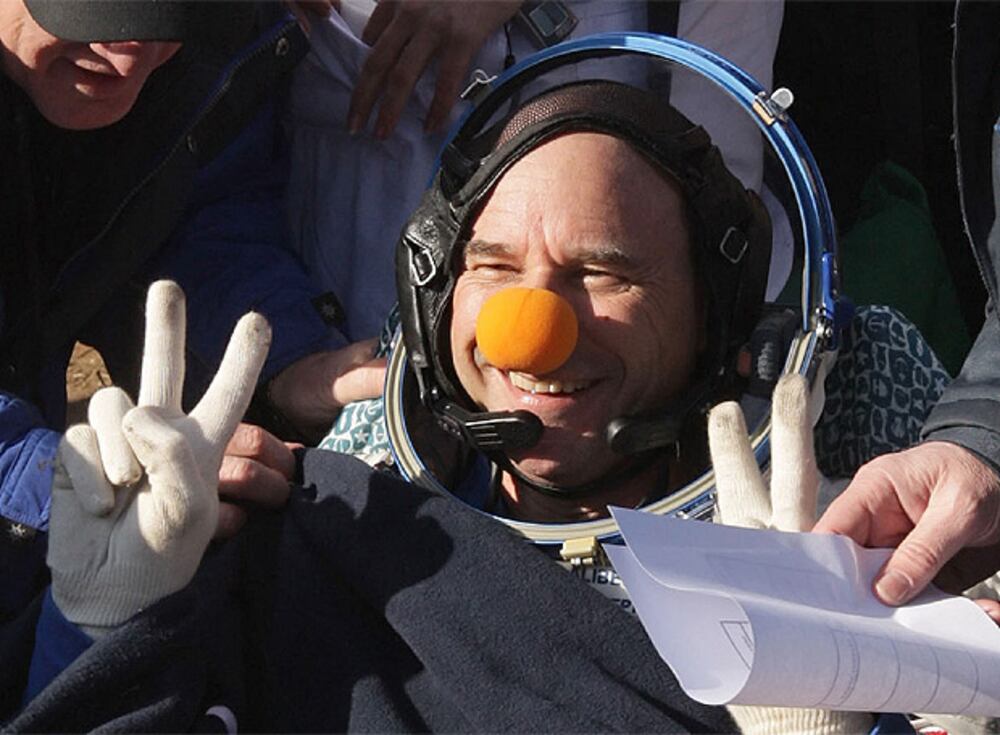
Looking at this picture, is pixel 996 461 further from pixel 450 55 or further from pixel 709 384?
pixel 450 55

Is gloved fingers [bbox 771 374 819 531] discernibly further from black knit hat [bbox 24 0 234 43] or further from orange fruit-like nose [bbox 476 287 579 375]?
black knit hat [bbox 24 0 234 43]

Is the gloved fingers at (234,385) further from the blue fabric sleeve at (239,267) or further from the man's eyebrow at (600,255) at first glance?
the blue fabric sleeve at (239,267)

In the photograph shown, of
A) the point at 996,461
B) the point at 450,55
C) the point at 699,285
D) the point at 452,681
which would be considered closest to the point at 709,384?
the point at 699,285

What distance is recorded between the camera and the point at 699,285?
2.30 meters

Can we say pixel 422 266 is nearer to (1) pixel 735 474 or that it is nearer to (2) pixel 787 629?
(1) pixel 735 474

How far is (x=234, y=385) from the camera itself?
1.96 metres

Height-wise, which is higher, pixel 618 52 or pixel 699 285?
pixel 618 52

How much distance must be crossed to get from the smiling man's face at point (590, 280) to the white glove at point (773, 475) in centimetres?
34

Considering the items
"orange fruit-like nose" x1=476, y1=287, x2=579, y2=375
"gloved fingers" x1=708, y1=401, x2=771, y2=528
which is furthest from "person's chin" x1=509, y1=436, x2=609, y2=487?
"gloved fingers" x1=708, y1=401, x2=771, y2=528

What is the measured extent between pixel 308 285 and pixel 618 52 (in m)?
0.77

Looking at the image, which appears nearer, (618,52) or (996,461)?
(996,461)

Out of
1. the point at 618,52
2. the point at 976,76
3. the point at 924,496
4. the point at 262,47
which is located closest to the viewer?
the point at 924,496

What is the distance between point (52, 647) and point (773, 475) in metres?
0.86

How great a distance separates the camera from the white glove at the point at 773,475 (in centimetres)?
182
